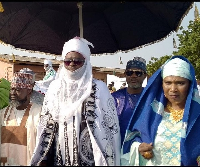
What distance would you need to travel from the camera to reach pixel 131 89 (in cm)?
453

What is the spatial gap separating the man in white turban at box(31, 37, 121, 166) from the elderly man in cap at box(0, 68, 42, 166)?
0.57m

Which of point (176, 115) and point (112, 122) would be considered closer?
point (176, 115)

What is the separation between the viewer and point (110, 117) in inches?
141

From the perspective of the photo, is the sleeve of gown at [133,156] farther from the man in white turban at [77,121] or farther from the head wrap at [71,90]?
the head wrap at [71,90]

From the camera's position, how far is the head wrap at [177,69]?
3.38 metres

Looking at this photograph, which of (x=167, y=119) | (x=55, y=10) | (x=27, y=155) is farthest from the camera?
(x=55, y=10)

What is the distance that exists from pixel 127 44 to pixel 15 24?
1.48 m

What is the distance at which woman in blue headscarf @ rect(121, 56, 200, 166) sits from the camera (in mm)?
3295

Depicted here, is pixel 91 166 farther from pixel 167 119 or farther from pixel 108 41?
pixel 108 41

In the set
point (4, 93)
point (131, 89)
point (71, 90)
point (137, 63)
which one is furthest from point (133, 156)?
point (4, 93)

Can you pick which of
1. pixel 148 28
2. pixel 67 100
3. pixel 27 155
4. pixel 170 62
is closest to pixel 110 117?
pixel 67 100

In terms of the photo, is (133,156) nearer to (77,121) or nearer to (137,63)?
(77,121)

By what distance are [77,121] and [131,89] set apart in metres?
1.20

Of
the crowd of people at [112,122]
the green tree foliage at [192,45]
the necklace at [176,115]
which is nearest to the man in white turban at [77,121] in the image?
the crowd of people at [112,122]
